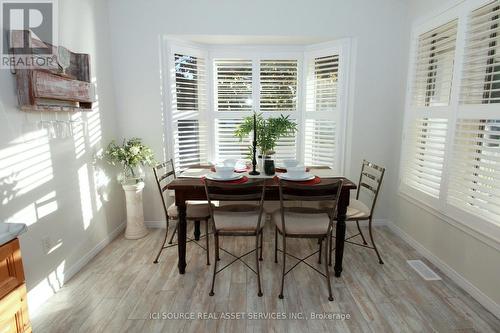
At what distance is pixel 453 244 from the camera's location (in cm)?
242

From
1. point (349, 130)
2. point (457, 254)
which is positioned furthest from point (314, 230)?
point (349, 130)

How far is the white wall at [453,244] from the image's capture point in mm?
2039

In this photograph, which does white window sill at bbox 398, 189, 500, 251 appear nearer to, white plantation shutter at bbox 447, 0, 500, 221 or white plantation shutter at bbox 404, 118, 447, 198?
white plantation shutter at bbox 447, 0, 500, 221

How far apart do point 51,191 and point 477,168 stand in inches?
132

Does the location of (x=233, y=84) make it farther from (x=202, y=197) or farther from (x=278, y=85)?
(x=202, y=197)

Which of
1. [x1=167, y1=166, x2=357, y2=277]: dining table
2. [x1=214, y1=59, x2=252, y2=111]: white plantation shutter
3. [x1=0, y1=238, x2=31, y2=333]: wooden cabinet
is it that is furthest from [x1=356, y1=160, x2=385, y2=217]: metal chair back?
[x1=0, y1=238, x2=31, y2=333]: wooden cabinet

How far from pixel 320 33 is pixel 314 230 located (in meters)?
2.31

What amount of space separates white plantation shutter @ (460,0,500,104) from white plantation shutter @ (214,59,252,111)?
7.55 ft

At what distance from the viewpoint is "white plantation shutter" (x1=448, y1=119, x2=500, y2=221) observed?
2.03 m

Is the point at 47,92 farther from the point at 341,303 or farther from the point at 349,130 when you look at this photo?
the point at 349,130

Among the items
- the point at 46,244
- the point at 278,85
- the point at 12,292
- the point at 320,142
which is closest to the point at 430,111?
the point at 320,142

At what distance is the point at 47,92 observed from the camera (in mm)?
2029

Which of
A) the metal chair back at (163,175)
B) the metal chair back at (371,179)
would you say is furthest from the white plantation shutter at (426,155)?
the metal chair back at (163,175)

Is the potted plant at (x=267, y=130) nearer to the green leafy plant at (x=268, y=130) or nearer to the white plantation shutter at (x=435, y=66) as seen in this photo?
the green leafy plant at (x=268, y=130)
